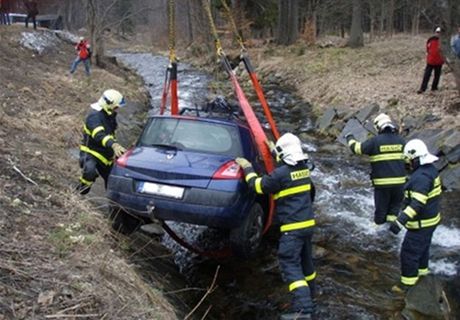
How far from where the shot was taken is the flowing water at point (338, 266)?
6.53m

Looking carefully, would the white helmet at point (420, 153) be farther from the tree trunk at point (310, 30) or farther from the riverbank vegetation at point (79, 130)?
the tree trunk at point (310, 30)

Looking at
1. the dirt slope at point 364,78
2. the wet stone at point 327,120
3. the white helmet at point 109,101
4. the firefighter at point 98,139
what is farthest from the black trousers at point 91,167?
the wet stone at point 327,120

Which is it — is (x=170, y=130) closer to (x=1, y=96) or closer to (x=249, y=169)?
(x=249, y=169)

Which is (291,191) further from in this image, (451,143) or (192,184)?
(451,143)

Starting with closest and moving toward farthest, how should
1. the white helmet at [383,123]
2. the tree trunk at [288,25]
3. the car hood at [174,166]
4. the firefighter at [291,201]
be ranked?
the firefighter at [291,201], the car hood at [174,166], the white helmet at [383,123], the tree trunk at [288,25]

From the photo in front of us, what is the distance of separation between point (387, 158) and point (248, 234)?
287 centimetres

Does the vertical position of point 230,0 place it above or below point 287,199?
above

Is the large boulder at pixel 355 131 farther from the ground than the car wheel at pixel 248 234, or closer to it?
closer to it

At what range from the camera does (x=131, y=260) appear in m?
6.52

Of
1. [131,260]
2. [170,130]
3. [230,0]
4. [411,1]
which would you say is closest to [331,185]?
[170,130]

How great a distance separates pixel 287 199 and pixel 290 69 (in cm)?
2196

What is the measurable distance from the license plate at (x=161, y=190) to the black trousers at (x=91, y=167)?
1715 mm

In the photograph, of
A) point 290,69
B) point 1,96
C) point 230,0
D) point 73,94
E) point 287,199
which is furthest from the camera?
point 230,0

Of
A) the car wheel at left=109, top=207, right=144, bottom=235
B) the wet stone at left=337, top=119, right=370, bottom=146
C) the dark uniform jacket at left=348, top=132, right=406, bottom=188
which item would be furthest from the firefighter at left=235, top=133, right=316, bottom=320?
the wet stone at left=337, top=119, right=370, bottom=146
